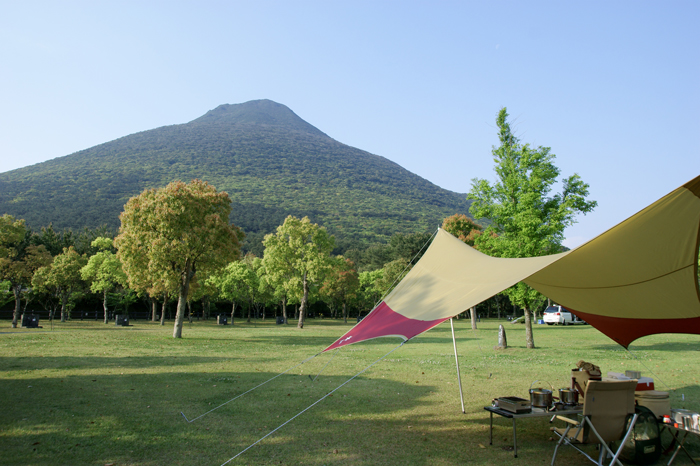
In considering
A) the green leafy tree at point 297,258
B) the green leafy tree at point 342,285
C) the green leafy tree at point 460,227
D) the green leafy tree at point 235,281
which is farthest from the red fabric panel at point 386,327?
the green leafy tree at point 342,285

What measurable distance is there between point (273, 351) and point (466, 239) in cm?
2721

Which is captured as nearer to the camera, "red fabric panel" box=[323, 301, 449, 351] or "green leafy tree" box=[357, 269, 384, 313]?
"red fabric panel" box=[323, 301, 449, 351]

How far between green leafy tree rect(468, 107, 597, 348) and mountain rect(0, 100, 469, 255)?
69.3 meters

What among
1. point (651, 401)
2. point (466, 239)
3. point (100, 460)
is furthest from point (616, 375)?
point (466, 239)

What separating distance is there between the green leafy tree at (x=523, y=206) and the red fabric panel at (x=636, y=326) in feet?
26.7

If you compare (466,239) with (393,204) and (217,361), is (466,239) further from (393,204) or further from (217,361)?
(393,204)

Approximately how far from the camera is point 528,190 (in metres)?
17.4

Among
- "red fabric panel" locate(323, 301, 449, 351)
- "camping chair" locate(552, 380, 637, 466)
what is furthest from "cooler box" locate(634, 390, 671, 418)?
"red fabric panel" locate(323, 301, 449, 351)

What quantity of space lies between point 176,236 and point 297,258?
14.6 m

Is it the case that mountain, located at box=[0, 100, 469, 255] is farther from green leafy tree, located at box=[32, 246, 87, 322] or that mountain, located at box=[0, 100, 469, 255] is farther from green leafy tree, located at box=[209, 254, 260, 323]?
green leafy tree, located at box=[32, 246, 87, 322]

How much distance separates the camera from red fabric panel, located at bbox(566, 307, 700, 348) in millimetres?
7184

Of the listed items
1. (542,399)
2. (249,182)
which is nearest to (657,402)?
(542,399)

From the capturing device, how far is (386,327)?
5.85 metres

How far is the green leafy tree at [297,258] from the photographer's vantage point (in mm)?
32688
